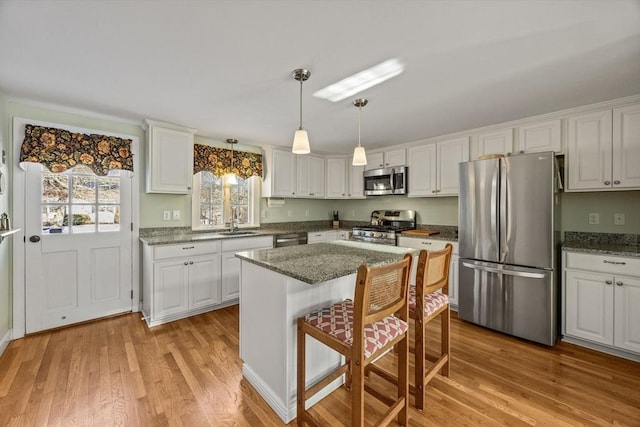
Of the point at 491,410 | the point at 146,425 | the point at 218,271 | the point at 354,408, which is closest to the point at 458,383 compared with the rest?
the point at 491,410

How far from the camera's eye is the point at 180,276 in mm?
2994

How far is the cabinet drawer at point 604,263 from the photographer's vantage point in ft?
7.26

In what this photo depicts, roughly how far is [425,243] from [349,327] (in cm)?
232

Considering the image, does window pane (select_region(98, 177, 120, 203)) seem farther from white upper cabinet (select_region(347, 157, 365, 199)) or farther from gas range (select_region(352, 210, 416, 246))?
white upper cabinet (select_region(347, 157, 365, 199))

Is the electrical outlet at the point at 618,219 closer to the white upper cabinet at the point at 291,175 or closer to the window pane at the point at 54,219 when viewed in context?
the white upper cabinet at the point at 291,175

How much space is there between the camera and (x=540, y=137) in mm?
2834

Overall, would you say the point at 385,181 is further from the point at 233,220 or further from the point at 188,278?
the point at 188,278

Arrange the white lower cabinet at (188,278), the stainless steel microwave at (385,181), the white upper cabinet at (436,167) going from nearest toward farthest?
the white lower cabinet at (188,278), the white upper cabinet at (436,167), the stainless steel microwave at (385,181)

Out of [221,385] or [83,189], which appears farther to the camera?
[83,189]

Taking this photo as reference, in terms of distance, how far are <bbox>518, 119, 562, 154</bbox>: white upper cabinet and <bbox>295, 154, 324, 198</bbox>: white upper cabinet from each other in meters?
2.79

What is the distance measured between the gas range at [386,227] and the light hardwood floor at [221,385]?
152 cm

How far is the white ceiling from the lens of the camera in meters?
1.37

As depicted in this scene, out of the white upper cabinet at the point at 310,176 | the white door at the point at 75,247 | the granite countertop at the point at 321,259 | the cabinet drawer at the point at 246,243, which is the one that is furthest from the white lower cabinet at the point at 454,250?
the white door at the point at 75,247

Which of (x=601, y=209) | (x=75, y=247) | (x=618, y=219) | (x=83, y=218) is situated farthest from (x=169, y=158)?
(x=618, y=219)
